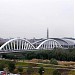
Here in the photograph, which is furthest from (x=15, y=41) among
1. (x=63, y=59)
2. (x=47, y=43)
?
(x=63, y=59)

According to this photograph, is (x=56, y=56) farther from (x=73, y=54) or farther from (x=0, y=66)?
(x=0, y=66)

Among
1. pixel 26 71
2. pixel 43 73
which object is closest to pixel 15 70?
pixel 26 71

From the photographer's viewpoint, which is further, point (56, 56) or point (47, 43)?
point (47, 43)

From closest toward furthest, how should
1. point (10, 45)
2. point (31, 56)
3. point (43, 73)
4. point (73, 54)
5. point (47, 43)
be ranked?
point (43, 73)
point (73, 54)
point (31, 56)
point (10, 45)
point (47, 43)

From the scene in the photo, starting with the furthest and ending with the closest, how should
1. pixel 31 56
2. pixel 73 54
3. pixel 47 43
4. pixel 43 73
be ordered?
1. pixel 47 43
2. pixel 31 56
3. pixel 73 54
4. pixel 43 73

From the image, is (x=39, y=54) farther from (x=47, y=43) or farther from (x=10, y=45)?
(x=47, y=43)

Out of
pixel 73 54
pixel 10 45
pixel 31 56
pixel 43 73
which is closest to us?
pixel 43 73

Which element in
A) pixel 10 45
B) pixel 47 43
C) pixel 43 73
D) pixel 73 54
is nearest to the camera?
pixel 43 73

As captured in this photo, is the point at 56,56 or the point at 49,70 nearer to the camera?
the point at 49,70
